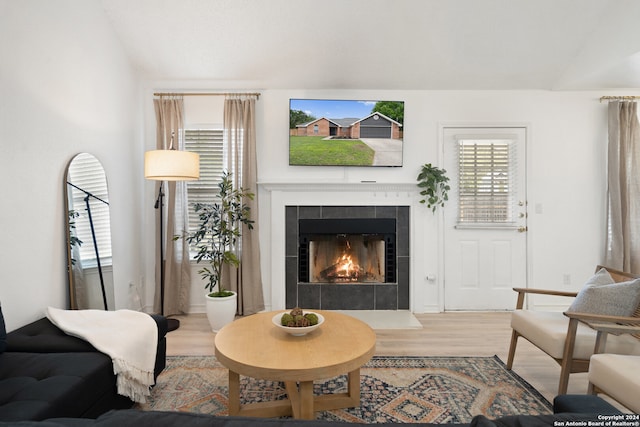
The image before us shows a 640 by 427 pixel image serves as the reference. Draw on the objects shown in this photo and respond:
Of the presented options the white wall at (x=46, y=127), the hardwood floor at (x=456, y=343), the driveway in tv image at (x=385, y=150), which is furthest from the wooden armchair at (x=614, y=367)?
the white wall at (x=46, y=127)

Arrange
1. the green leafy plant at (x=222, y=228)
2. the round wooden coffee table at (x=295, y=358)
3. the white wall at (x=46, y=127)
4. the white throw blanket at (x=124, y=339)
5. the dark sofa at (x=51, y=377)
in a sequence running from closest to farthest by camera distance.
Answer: the dark sofa at (x=51, y=377), the round wooden coffee table at (x=295, y=358), the white throw blanket at (x=124, y=339), the white wall at (x=46, y=127), the green leafy plant at (x=222, y=228)

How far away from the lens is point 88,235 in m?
2.97

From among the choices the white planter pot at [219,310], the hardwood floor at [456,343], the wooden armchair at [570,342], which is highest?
the wooden armchair at [570,342]

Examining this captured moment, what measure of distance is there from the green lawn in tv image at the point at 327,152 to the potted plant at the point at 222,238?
0.73 m

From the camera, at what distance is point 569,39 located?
11.8 feet

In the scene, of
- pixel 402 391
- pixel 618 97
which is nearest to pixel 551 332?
pixel 402 391

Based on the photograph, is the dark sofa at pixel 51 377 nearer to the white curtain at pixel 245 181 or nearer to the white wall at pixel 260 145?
the white wall at pixel 260 145

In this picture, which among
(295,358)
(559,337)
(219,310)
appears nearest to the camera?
(295,358)

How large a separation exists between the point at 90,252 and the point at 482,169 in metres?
4.08

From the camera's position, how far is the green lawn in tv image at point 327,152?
4109mm

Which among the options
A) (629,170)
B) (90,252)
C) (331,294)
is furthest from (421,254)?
(90,252)

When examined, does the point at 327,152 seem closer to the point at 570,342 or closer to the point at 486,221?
the point at 486,221

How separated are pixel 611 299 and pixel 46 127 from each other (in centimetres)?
386

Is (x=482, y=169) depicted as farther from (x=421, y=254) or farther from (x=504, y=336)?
(x=504, y=336)
